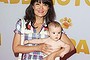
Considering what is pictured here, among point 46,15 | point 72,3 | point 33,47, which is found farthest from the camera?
point 72,3

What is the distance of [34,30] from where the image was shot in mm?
1378

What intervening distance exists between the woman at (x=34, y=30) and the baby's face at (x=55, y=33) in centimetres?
7

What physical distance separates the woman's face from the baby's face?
124mm

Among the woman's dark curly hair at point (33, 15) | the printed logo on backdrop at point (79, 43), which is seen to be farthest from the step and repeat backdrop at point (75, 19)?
the woman's dark curly hair at point (33, 15)

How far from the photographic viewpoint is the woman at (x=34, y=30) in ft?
4.32

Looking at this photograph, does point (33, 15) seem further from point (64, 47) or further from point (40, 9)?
point (64, 47)

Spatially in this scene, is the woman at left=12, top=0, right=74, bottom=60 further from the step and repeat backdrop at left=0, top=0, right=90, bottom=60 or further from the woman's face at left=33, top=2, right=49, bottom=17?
the step and repeat backdrop at left=0, top=0, right=90, bottom=60

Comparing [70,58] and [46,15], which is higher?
[46,15]

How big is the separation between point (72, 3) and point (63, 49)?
466mm

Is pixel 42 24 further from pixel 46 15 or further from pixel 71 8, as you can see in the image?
pixel 71 8

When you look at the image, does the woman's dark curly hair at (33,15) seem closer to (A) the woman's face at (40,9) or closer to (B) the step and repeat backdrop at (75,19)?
(A) the woman's face at (40,9)

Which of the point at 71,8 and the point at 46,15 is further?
the point at 71,8

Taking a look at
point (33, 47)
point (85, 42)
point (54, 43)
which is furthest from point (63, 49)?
point (85, 42)

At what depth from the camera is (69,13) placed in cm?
167
